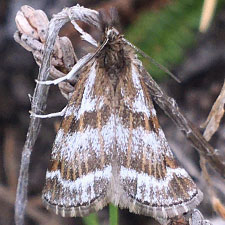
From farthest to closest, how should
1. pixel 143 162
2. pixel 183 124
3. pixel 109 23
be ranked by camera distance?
pixel 183 124
pixel 143 162
pixel 109 23

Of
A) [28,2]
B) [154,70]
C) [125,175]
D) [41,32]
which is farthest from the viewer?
[28,2]

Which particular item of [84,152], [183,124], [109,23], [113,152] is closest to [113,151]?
[113,152]

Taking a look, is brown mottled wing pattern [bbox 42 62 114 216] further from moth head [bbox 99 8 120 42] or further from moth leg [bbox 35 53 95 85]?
moth head [bbox 99 8 120 42]

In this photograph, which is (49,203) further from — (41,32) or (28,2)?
(28,2)

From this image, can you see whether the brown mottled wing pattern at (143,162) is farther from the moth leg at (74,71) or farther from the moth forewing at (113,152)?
the moth leg at (74,71)

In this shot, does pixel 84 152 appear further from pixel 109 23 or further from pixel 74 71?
pixel 109 23

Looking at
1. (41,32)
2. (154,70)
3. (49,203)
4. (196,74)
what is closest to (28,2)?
(154,70)
